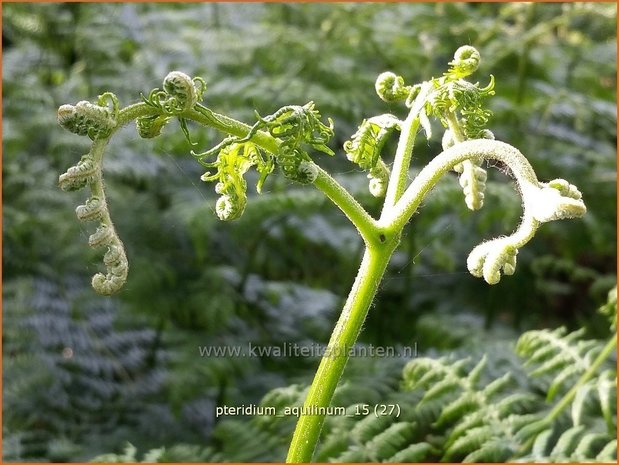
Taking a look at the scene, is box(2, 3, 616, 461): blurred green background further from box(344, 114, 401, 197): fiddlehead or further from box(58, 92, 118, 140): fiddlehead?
box(58, 92, 118, 140): fiddlehead

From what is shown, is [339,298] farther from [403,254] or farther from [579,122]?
[579,122]

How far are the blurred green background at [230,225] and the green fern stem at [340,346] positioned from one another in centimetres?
100

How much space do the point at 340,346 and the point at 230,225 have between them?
2359 mm

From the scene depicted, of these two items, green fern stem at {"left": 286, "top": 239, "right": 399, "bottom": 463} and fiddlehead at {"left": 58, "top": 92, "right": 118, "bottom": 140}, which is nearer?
fiddlehead at {"left": 58, "top": 92, "right": 118, "bottom": 140}

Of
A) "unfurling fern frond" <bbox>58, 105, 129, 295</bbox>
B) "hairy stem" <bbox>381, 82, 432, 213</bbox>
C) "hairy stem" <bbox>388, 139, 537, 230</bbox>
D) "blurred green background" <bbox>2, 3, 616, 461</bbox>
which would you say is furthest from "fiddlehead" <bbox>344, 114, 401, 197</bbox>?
"blurred green background" <bbox>2, 3, 616, 461</bbox>

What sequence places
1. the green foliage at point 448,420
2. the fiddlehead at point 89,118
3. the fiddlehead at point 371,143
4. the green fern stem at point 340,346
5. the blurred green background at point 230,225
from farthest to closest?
1. the blurred green background at point 230,225
2. the green foliage at point 448,420
3. the fiddlehead at point 371,143
4. the green fern stem at point 340,346
5. the fiddlehead at point 89,118

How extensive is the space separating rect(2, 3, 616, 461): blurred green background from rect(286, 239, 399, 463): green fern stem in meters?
1.00

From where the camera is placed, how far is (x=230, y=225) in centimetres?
333

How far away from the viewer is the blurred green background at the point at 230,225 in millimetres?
2686

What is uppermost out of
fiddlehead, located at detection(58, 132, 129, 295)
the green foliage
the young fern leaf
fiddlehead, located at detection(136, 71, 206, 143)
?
fiddlehead, located at detection(136, 71, 206, 143)

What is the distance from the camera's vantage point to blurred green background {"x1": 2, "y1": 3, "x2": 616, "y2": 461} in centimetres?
269

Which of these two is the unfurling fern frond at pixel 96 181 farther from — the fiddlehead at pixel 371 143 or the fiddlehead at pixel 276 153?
the fiddlehead at pixel 371 143

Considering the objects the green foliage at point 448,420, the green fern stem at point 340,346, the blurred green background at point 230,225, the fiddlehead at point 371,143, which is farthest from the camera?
the blurred green background at point 230,225

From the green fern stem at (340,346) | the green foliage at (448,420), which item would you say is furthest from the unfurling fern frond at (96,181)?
the green foliage at (448,420)
